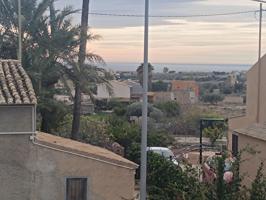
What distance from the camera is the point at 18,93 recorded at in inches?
688

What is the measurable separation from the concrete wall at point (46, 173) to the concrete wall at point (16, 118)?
0.22m

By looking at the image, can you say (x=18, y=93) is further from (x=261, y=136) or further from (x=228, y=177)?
(x=228, y=177)

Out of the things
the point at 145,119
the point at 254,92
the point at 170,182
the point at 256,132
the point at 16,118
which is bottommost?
the point at 170,182

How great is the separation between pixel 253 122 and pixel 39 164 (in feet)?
35.1

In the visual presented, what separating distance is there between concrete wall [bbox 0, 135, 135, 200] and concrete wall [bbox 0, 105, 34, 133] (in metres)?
0.22

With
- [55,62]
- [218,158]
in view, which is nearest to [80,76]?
[55,62]

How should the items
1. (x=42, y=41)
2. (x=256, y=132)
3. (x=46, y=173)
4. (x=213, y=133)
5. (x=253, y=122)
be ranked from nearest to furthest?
(x=46, y=173) → (x=256, y=132) → (x=253, y=122) → (x=42, y=41) → (x=213, y=133)

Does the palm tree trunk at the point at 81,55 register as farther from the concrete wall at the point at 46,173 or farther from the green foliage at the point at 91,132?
the concrete wall at the point at 46,173

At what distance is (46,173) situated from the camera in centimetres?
1784

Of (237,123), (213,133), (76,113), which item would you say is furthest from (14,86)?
(213,133)

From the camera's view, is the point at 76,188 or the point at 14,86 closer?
the point at 14,86

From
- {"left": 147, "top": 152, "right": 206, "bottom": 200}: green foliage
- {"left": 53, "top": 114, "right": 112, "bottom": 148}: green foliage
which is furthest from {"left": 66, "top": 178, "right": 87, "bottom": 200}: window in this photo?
{"left": 53, "top": 114, "right": 112, "bottom": 148}: green foliage

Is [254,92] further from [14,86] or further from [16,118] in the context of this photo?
[16,118]

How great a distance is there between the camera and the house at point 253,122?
19000mm
